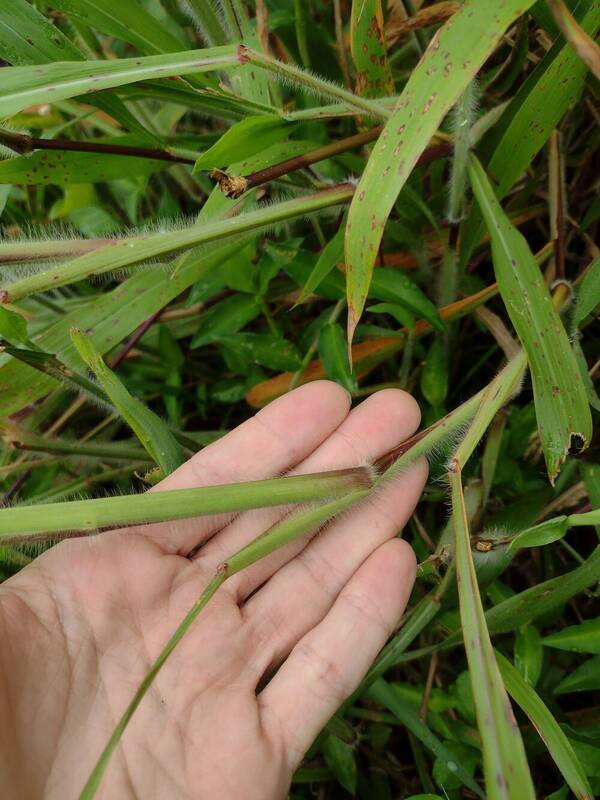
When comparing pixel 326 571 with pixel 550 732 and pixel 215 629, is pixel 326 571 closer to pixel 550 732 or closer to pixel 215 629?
pixel 215 629

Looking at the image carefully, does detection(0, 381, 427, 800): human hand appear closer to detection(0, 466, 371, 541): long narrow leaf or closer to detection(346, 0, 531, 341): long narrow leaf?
detection(0, 466, 371, 541): long narrow leaf

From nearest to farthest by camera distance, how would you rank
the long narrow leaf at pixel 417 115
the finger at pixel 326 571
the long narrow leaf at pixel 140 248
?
the long narrow leaf at pixel 417 115 < the long narrow leaf at pixel 140 248 < the finger at pixel 326 571

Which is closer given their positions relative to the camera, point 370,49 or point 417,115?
point 417,115

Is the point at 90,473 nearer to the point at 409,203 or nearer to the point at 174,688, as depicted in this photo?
the point at 174,688

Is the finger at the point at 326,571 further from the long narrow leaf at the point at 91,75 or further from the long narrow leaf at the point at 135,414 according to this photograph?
the long narrow leaf at the point at 91,75

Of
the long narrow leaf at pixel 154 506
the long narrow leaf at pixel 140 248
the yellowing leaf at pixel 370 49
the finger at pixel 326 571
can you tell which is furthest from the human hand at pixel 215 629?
the yellowing leaf at pixel 370 49

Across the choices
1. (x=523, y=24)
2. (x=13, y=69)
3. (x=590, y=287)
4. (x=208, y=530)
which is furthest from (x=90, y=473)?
(x=523, y=24)

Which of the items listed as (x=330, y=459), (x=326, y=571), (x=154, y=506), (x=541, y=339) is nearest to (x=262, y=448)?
(x=330, y=459)
